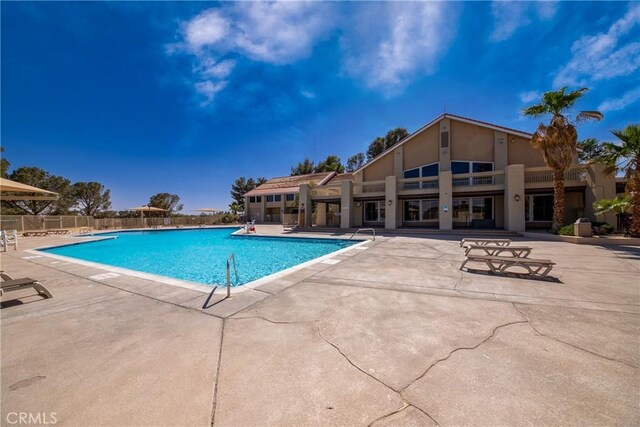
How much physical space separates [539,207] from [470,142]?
7.46 m

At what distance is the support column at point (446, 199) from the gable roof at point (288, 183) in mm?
18963

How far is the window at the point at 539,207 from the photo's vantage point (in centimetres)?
1873

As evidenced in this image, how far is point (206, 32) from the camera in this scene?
1070 centimetres

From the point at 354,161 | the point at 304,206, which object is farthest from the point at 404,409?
the point at 354,161

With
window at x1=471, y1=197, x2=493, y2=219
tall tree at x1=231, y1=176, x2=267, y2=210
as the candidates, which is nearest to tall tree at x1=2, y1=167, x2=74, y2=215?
tall tree at x1=231, y1=176, x2=267, y2=210

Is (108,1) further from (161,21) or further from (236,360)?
(236,360)

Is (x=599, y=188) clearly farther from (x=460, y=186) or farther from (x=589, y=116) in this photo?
(x=460, y=186)

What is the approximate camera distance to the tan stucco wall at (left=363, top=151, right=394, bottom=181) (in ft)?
81.0

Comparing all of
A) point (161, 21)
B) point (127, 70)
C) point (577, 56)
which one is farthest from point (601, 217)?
point (127, 70)

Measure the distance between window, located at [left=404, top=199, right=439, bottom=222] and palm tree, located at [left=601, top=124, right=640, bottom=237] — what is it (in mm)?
10576

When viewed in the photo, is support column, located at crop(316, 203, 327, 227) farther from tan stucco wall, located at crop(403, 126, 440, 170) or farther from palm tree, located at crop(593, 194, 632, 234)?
palm tree, located at crop(593, 194, 632, 234)

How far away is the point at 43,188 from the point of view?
3819 cm
